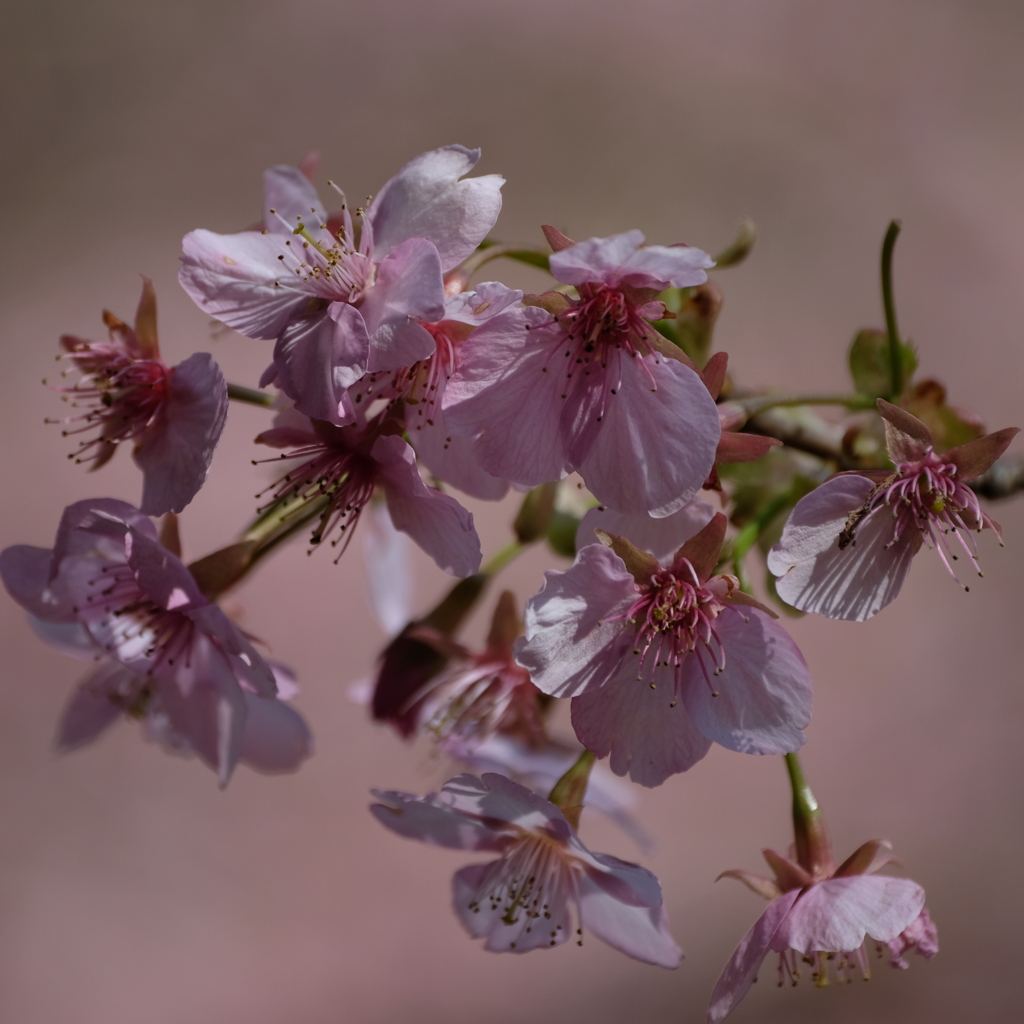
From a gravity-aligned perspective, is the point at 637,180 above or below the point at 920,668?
above

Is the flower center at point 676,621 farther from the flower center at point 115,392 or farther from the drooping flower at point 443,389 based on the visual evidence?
the flower center at point 115,392

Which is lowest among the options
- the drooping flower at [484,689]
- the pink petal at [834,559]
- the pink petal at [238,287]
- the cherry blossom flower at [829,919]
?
the cherry blossom flower at [829,919]

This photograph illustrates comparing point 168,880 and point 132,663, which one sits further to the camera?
point 168,880

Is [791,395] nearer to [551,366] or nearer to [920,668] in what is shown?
[551,366]

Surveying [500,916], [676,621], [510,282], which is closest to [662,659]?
[676,621]

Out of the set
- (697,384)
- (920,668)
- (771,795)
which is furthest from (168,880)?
(697,384)

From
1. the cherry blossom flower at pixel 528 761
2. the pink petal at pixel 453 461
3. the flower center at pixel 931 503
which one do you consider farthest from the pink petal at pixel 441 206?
the cherry blossom flower at pixel 528 761
